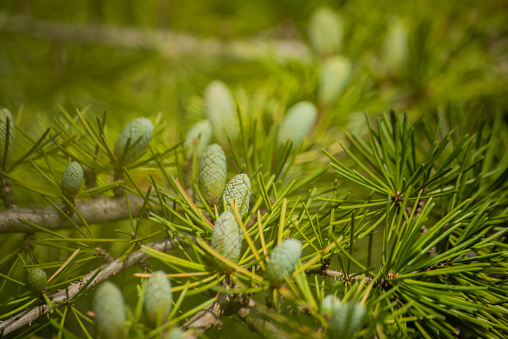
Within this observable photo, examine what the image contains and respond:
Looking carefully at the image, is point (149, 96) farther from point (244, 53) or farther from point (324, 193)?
point (324, 193)

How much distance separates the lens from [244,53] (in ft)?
3.11

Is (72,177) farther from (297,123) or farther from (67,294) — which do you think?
(297,123)

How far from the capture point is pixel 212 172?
1.34 ft

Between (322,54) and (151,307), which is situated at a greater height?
(322,54)

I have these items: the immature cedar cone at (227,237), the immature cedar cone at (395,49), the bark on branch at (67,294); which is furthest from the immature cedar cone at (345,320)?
the immature cedar cone at (395,49)

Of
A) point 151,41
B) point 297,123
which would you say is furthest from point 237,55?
point 297,123

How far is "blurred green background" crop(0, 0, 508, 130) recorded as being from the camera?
752 mm

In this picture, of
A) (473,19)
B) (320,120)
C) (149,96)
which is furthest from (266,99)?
(473,19)

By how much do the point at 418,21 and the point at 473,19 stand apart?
135 mm

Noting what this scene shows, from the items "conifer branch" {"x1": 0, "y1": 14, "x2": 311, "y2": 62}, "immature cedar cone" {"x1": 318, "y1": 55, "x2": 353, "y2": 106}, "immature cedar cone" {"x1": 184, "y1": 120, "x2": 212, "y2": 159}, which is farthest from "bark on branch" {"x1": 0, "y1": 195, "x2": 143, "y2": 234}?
"conifer branch" {"x1": 0, "y1": 14, "x2": 311, "y2": 62}

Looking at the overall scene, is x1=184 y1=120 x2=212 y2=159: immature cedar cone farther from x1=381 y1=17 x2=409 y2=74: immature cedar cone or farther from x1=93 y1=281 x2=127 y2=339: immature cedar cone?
x1=381 y1=17 x2=409 y2=74: immature cedar cone

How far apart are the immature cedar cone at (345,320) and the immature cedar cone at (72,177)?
1.03ft

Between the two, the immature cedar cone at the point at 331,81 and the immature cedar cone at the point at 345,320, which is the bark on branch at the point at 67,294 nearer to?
the immature cedar cone at the point at 345,320

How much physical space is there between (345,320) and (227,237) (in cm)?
13
